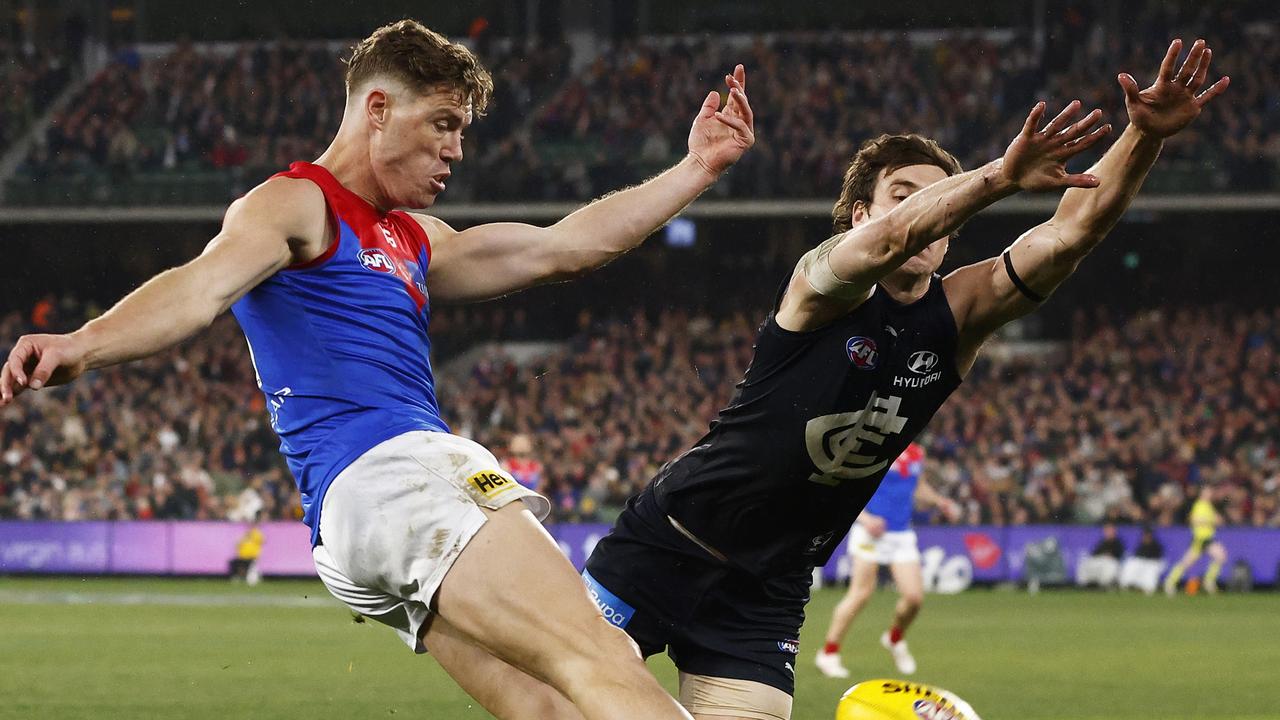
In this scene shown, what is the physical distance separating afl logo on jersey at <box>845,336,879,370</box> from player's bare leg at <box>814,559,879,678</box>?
25.1ft

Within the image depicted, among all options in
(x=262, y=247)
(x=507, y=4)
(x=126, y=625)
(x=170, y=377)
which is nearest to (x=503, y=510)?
(x=262, y=247)

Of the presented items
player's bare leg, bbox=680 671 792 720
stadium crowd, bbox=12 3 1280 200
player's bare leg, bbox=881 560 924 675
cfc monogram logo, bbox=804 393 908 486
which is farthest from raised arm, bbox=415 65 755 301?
stadium crowd, bbox=12 3 1280 200

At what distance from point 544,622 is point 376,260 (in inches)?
46.8

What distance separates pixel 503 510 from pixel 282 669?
941cm

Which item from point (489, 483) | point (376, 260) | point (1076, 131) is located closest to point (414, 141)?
point (376, 260)

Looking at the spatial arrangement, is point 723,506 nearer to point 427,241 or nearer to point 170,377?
point 427,241

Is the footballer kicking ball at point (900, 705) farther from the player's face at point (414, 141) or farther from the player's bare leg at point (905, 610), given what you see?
the player's bare leg at point (905, 610)

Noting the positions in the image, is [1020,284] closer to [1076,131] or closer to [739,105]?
[1076,131]

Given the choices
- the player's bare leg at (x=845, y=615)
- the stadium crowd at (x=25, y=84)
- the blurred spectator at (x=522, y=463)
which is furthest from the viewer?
the stadium crowd at (x=25, y=84)

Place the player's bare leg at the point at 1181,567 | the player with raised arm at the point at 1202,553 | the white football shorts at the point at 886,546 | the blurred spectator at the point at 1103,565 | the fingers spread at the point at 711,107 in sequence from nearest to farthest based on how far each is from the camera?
the fingers spread at the point at 711,107 < the white football shorts at the point at 886,546 < the player with raised arm at the point at 1202,553 < the player's bare leg at the point at 1181,567 < the blurred spectator at the point at 1103,565

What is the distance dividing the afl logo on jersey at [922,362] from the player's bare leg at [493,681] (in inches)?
60.3

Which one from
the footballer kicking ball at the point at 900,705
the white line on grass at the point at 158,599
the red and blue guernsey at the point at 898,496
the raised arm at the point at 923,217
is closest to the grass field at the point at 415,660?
the white line on grass at the point at 158,599

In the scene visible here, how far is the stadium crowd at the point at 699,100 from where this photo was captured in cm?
3092

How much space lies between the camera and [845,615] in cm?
1267
